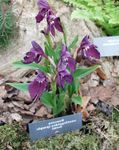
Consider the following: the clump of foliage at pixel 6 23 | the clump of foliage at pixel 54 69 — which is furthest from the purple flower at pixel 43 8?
the clump of foliage at pixel 6 23

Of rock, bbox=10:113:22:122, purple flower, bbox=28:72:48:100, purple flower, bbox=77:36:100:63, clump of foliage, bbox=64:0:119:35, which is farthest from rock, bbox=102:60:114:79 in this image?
purple flower, bbox=28:72:48:100

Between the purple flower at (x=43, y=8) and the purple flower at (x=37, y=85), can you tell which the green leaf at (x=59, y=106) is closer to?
the purple flower at (x=37, y=85)

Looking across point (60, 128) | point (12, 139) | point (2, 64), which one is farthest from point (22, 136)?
point (2, 64)

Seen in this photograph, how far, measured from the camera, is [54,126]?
1.70 m

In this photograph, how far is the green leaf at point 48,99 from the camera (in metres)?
1.65

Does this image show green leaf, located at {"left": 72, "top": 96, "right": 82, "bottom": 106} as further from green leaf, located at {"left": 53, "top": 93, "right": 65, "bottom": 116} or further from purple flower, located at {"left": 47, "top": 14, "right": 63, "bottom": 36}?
purple flower, located at {"left": 47, "top": 14, "right": 63, "bottom": 36}

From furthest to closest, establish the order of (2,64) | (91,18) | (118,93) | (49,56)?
1. (91,18)
2. (2,64)
3. (118,93)
4. (49,56)

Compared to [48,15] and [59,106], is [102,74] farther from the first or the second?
[48,15]

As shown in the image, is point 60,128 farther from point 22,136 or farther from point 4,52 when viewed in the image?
point 4,52

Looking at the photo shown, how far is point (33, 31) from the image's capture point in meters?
2.22

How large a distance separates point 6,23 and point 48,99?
637mm

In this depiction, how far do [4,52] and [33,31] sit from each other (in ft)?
0.70

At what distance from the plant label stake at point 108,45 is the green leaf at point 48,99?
19.5 inches

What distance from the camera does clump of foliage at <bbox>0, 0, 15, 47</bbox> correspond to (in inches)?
81.7
